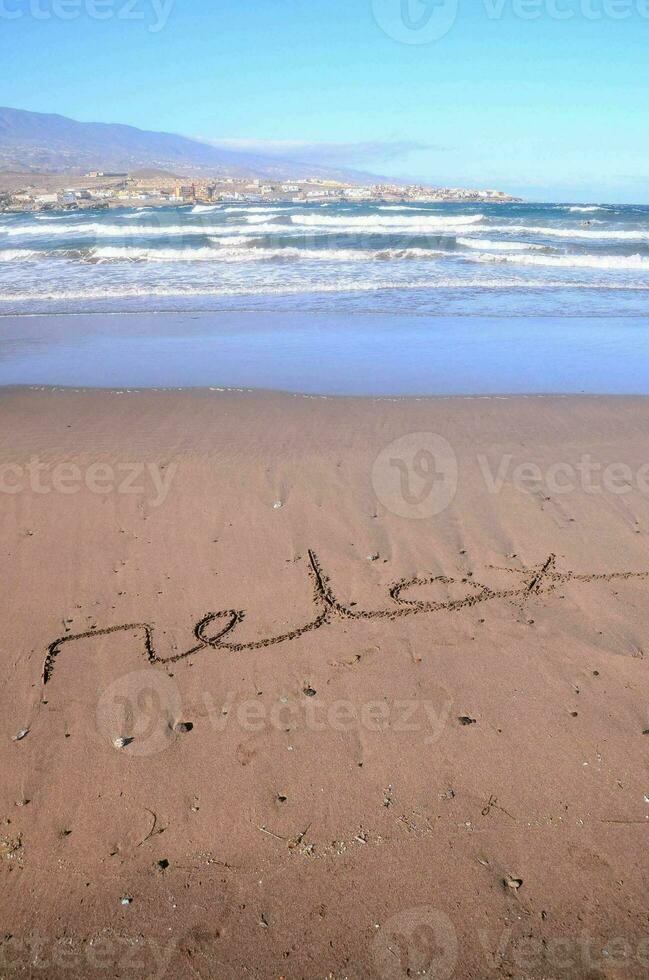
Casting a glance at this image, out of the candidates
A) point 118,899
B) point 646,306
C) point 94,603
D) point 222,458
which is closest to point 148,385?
point 222,458

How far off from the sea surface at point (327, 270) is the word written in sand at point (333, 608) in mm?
9317

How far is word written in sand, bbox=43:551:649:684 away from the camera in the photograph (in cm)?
362

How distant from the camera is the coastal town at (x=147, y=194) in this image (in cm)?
5434

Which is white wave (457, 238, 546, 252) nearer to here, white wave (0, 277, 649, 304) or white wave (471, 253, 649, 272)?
white wave (471, 253, 649, 272)

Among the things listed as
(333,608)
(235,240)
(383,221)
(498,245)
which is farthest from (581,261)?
(333,608)

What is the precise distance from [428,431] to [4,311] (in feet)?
34.7

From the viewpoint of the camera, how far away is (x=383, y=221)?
130 feet

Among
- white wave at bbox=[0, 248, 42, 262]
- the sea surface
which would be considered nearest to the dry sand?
the sea surface

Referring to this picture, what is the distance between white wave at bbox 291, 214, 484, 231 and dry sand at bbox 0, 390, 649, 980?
109 feet

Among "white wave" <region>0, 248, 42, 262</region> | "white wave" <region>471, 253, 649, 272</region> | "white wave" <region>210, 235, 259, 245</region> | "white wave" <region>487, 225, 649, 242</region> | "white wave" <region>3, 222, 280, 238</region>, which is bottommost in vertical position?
"white wave" <region>0, 248, 42, 262</region>

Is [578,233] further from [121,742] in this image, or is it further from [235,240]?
[121,742]

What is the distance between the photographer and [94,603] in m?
3.99

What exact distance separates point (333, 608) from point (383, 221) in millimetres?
39791

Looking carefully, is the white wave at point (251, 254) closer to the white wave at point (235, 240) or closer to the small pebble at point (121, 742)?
the white wave at point (235, 240)
